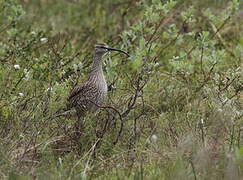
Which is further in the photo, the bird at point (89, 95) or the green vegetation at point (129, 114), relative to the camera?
the bird at point (89, 95)

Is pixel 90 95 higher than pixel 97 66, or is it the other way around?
pixel 97 66

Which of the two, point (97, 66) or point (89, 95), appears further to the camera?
point (97, 66)

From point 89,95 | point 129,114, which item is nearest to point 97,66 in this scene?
point 89,95

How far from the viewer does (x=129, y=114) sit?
785 centimetres

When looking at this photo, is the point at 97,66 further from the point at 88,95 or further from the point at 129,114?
the point at 129,114

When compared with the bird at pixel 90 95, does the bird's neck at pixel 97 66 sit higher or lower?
higher

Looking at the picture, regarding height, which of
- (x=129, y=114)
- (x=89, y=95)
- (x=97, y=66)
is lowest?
(x=129, y=114)

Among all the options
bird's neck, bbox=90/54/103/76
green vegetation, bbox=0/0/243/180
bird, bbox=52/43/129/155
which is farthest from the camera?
bird's neck, bbox=90/54/103/76

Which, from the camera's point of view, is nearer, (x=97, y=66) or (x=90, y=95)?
(x=90, y=95)

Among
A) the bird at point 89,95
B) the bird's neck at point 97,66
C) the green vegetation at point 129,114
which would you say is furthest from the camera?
the bird's neck at point 97,66

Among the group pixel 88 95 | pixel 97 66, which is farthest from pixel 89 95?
pixel 97 66

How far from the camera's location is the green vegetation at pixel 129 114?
20.7ft

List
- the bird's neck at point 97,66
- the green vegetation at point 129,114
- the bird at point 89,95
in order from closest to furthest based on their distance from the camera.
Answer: the green vegetation at point 129,114 → the bird at point 89,95 → the bird's neck at point 97,66

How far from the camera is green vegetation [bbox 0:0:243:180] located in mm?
6324
